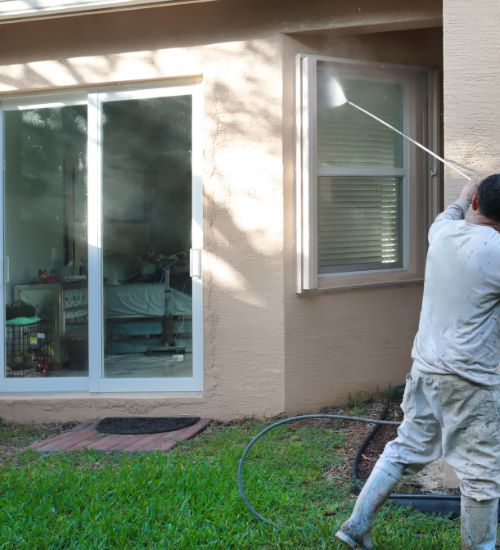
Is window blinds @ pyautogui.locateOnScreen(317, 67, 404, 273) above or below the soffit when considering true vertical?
below

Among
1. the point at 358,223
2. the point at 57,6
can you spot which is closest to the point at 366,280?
the point at 358,223

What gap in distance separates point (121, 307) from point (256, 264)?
130cm

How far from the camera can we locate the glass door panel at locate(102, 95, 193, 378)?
7.20m

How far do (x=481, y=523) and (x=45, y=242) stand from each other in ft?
16.1

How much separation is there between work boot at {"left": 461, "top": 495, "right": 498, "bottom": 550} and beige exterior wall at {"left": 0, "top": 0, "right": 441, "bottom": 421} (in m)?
3.11

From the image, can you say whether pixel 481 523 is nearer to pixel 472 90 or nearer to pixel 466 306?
pixel 466 306

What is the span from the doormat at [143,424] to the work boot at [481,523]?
3.27 m

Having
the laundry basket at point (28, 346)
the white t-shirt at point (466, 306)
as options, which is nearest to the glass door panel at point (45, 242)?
the laundry basket at point (28, 346)

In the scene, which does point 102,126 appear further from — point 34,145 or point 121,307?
point 121,307

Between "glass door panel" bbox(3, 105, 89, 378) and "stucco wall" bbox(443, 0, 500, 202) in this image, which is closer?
"stucco wall" bbox(443, 0, 500, 202)

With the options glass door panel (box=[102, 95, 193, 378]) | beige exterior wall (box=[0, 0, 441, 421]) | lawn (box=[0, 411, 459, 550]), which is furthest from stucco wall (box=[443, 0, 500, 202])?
glass door panel (box=[102, 95, 193, 378])

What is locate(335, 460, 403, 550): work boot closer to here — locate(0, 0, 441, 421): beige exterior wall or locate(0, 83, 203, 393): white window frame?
locate(0, 0, 441, 421): beige exterior wall

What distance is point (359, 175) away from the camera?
23.8 feet

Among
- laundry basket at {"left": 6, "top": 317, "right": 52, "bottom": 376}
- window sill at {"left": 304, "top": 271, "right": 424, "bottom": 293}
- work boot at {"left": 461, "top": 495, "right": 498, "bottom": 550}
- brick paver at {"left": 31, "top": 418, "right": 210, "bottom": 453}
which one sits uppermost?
window sill at {"left": 304, "top": 271, "right": 424, "bottom": 293}
